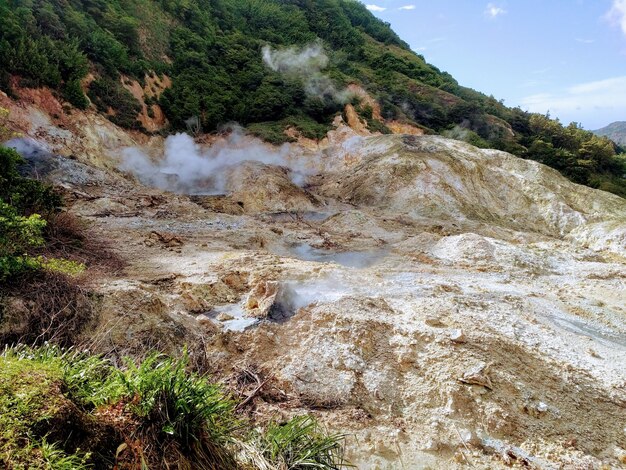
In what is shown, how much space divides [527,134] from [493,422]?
1421 inches

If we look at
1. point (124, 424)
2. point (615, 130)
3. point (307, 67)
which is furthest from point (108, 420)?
point (615, 130)

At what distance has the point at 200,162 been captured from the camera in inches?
892

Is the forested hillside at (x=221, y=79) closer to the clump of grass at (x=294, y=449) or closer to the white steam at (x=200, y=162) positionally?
the white steam at (x=200, y=162)

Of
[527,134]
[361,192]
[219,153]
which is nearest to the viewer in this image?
[361,192]

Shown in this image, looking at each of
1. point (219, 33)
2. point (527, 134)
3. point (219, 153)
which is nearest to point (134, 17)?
point (219, 33)

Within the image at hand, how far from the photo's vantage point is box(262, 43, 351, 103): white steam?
1207 inches

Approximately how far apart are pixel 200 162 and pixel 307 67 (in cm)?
1641

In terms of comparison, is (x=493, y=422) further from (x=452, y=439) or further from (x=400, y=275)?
(x=400, y=275)

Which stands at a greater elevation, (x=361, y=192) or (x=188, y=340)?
(x=361, y=192)

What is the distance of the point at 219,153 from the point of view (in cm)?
2436

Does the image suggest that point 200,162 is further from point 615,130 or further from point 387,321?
point 615,130

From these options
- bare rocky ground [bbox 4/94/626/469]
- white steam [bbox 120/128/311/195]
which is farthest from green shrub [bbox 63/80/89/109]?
bare rocky ground [bbox 4/94/626/469]

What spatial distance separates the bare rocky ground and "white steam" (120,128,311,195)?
2.79 m

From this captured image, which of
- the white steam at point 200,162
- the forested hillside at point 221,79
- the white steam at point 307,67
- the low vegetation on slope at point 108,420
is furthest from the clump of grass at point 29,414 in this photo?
the white steam at point 307,67
